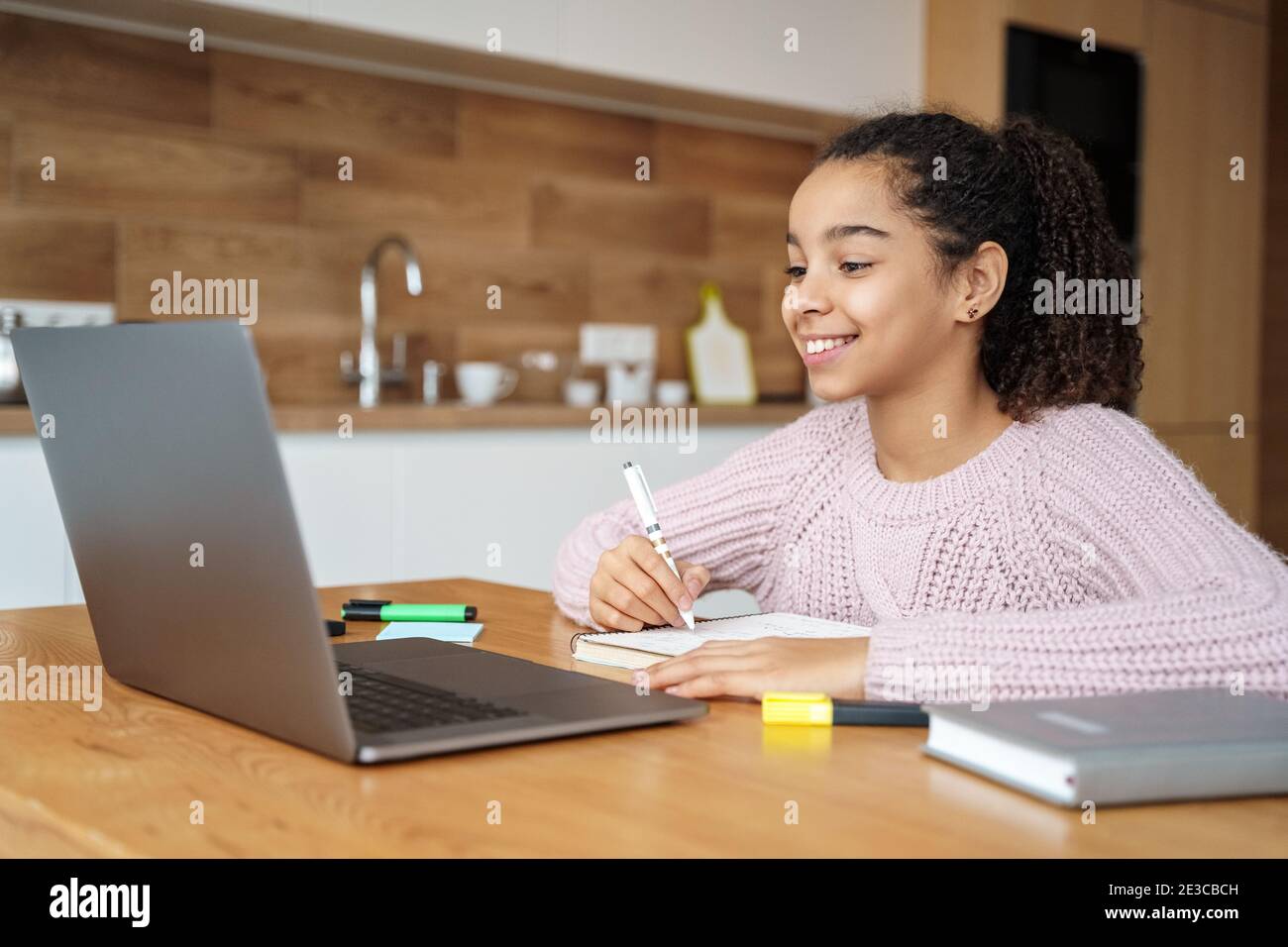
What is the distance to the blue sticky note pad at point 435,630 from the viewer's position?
126 centimetres

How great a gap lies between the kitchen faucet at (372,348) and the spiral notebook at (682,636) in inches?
74.3

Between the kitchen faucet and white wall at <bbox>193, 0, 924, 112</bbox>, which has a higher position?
white wall at <bbox>193, 0, 924, 112</bbox>

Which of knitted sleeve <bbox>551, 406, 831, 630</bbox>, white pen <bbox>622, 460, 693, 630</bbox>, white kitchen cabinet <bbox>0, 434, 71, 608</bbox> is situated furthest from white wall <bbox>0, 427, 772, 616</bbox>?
white pen <bbox>622, 460, 693, 630</bbox>

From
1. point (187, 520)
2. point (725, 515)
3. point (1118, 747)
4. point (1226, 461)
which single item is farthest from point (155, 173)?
point (1226, 461)

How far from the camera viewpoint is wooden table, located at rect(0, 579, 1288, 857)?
680 mm

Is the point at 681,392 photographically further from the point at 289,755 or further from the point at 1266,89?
the point at 289,755

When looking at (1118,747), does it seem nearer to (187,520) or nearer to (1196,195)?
(187,520)

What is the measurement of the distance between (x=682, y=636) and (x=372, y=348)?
81.1 inches

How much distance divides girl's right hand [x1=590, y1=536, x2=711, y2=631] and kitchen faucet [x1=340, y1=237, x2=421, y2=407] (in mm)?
1826

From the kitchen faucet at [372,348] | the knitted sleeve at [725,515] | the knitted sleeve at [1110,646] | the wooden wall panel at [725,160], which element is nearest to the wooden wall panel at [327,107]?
the kitchen faucet at [372,348]

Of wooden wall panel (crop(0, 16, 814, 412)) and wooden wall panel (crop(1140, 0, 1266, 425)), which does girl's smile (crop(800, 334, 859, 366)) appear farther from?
wooden wall panel (crop(1140, 0, 1266, 425))

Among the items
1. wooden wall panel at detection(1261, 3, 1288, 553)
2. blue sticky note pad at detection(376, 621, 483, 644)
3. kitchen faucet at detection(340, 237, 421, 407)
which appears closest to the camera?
blue sticky note pad at detection(376, 621, 483, 644)

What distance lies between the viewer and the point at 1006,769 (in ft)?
2.55

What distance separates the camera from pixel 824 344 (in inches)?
56.5
